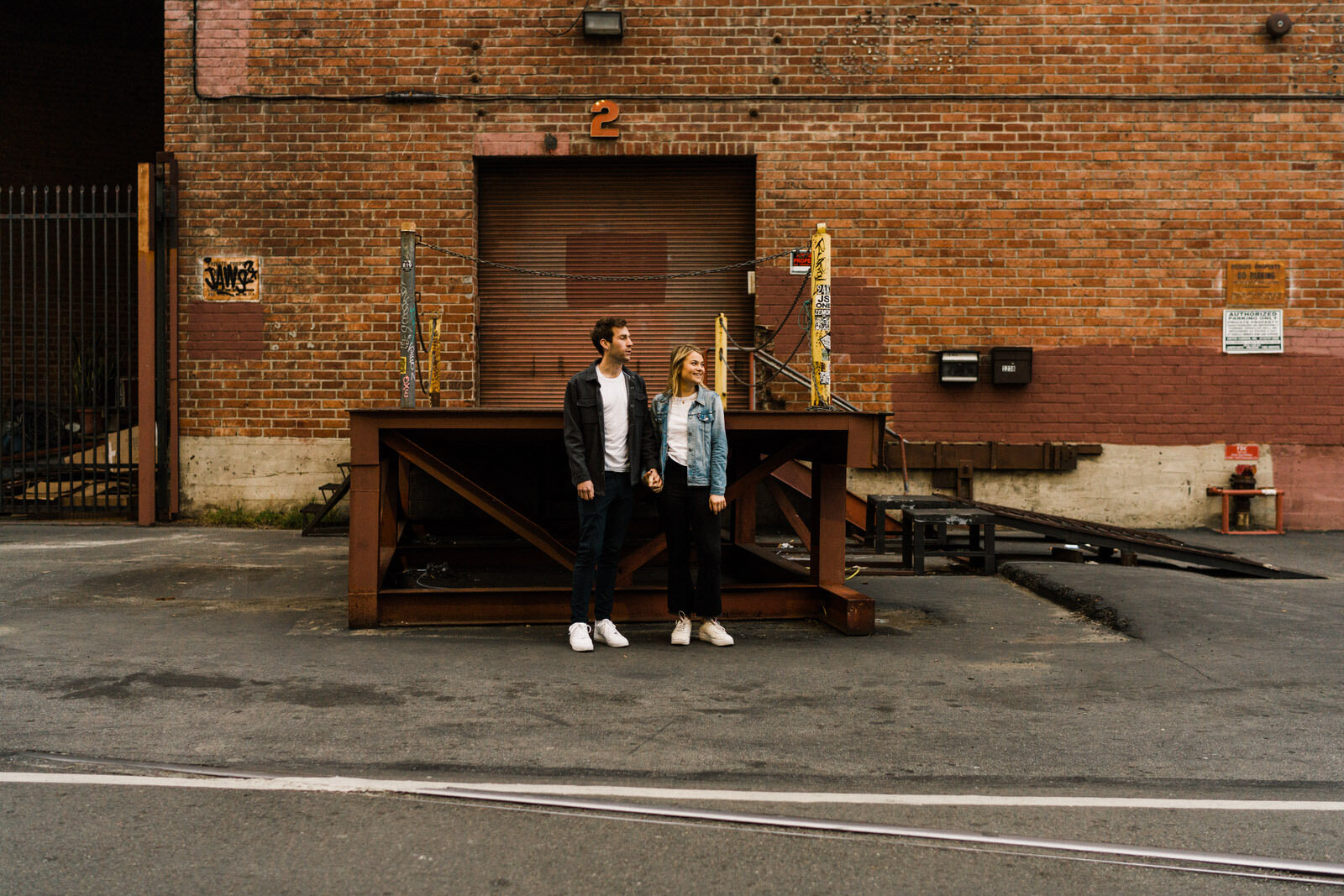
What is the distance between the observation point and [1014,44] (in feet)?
39.2

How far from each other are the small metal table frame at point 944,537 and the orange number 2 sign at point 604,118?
5.68m

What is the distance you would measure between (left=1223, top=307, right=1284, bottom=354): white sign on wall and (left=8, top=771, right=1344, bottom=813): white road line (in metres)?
9.47

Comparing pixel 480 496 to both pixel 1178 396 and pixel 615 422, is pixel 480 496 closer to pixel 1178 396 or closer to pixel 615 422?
pixel 615 422

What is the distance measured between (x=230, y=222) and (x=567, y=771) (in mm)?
10000

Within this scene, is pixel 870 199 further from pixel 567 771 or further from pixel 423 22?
pixel 567 771

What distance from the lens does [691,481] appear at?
20.8ft

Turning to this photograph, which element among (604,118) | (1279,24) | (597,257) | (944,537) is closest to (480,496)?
(944,537)

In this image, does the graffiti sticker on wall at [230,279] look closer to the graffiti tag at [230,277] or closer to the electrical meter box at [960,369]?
the graffiti tag at [230,277]

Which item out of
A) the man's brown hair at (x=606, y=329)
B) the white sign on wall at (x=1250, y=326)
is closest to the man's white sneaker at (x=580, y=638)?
the man's brown hair at (x=606, y=329)

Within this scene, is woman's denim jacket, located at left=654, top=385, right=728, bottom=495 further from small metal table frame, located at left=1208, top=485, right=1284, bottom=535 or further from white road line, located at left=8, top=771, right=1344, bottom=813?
small metal table frame, located at left=1208, top=485, right=1284, bottom=535

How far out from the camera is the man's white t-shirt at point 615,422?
632 cm

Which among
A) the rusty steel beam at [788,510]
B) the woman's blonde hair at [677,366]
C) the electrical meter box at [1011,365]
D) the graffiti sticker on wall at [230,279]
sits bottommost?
the rusty steel beam at [788,510]

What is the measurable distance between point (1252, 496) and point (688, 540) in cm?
855

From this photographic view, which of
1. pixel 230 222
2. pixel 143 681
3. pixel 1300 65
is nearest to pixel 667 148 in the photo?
pixel 230 222
